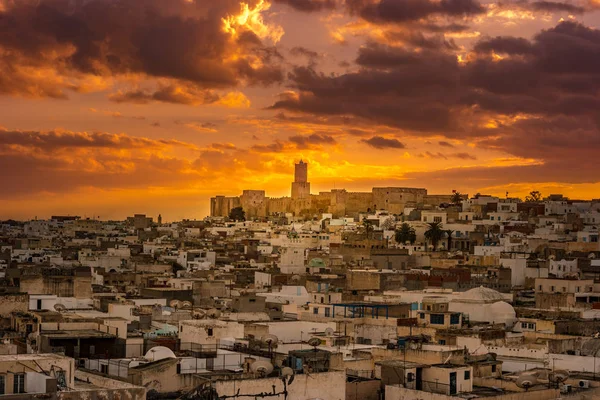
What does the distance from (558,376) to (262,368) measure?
683cm

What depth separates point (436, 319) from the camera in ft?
128

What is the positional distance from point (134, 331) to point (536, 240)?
47.6 metres

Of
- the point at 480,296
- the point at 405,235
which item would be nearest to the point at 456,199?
the point at 405,235

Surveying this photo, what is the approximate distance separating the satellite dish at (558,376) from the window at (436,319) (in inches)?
496

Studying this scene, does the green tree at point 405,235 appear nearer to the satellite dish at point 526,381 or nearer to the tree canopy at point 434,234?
the tree canopy at point 434,234

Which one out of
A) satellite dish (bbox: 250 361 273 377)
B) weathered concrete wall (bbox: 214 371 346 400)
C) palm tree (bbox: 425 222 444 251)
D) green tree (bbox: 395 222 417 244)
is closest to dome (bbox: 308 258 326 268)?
palm tree (bbox: 425 222 444 251)

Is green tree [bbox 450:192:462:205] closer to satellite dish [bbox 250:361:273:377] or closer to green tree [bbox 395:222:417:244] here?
green tree [bbox 395:222:417:244]

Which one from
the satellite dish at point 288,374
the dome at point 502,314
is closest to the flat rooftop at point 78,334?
the satellite dish at point 288,374

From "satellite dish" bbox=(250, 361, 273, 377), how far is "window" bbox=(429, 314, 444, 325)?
1758 centimetres

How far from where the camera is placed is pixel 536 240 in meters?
75.0

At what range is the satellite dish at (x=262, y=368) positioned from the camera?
70.2 ft

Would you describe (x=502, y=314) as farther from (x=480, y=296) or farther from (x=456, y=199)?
(x=456, y=199)

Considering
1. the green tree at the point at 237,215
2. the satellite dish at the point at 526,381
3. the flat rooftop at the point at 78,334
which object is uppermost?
the green tree at the point at 237,215

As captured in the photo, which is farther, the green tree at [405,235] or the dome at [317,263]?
the green tree at [405,235]
